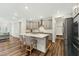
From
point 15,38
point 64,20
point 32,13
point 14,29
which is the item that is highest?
point 32,13

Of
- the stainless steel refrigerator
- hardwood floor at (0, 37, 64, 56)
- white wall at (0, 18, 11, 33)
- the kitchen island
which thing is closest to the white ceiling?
white wall at (0, 18, 11, 33)

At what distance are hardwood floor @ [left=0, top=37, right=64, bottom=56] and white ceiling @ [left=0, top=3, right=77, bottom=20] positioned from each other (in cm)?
47

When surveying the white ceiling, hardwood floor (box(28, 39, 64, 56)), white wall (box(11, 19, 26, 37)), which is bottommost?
hardwood floor (box(28, 39, 64, 56))

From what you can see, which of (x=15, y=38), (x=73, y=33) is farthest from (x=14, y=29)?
(x=73, y=33)

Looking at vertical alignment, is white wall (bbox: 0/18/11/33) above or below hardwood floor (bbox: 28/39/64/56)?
above

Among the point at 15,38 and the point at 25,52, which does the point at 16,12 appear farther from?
the point at 25,52

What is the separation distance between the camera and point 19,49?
6.08 ft

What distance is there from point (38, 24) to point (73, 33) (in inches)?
26.7

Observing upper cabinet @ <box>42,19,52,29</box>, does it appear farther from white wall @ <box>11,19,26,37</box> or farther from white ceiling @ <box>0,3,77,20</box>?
white wall @ <box>11,19,26,37</box>

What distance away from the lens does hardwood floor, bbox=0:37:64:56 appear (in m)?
1.83

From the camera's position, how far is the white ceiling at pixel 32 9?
1837mm

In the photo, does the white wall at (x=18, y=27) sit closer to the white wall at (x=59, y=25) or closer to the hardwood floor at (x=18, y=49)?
the hardwood floor at (x=18, y=49)

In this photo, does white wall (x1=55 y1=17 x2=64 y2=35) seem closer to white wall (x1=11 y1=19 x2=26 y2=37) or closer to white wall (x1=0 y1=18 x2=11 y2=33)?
white wall (x1=11 y1=19 x2=26 y2=37)

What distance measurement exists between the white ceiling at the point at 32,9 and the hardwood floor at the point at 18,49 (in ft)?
1.55
